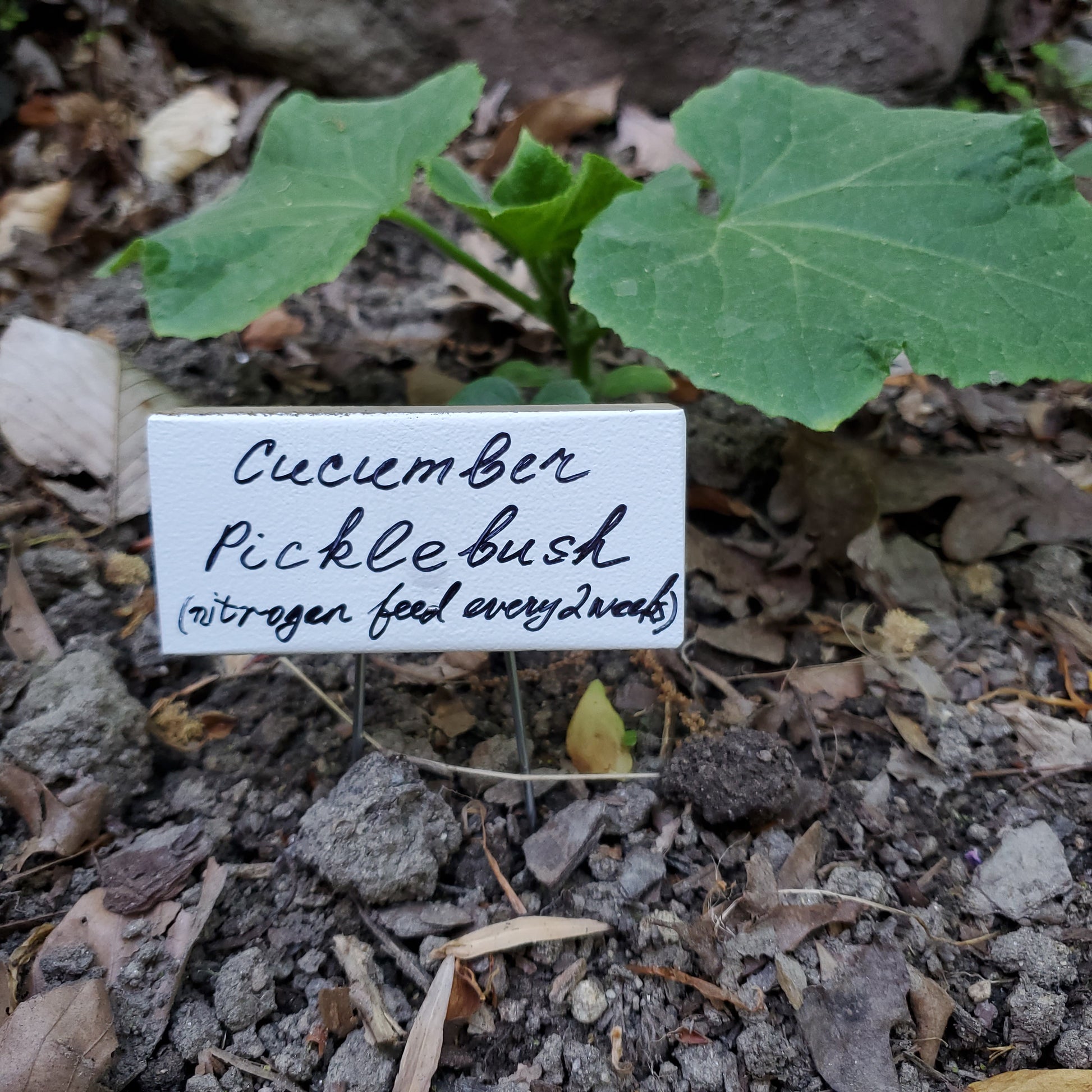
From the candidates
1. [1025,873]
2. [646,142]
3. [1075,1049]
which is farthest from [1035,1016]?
[646,142]

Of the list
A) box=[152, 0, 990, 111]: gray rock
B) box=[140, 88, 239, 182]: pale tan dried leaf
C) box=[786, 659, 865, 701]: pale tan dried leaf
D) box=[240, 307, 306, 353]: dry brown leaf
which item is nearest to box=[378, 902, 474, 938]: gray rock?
box=[786, 659, 865, 701]: pale tan dried leaf

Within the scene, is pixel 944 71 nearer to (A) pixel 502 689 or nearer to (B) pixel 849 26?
(B) pixel 849 26

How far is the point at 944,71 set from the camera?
2162mm

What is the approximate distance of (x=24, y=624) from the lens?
47.5 inches

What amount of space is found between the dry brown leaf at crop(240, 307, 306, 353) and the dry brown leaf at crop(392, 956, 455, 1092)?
1.31 m

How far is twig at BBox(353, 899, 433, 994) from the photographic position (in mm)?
858

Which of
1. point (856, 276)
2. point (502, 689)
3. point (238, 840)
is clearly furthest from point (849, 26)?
point (238, 840)

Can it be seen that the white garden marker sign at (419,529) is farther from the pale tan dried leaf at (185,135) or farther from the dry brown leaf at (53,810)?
the pale tan dried leaf at (185,135)

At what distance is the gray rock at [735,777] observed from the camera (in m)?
0.97

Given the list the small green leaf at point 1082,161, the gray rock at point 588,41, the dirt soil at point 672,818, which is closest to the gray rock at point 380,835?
the dirt soil at point 672,818

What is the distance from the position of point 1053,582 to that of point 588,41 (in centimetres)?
189

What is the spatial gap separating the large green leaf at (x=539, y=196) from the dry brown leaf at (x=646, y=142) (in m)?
0.98

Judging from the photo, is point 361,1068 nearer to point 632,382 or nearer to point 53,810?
point 53,810

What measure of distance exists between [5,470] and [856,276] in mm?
1443
